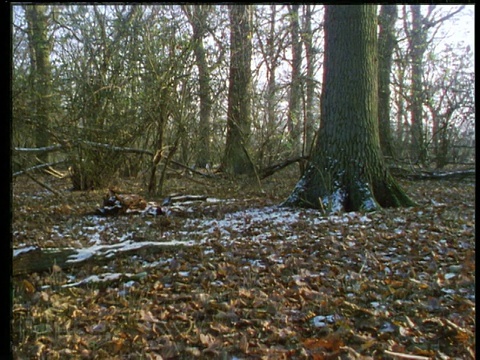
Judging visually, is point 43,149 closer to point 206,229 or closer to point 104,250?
point 104,250

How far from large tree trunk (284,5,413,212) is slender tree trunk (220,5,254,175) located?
224 cm

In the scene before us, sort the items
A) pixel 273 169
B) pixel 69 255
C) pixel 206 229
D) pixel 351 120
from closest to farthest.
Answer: pixel 69 255 < pixel 206 229 < pixel 351 120 < pixel 273 169

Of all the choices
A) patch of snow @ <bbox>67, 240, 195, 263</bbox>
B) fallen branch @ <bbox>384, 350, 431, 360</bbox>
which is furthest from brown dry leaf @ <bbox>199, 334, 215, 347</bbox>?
patch of snow @ <bbox>67, 240, 195, 263</bbox>

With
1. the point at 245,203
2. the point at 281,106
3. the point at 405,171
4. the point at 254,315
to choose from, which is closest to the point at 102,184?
the point at 245,203

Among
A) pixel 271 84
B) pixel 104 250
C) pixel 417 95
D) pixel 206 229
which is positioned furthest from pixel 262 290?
pixel 417 95

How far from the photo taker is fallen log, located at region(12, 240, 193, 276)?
269cm

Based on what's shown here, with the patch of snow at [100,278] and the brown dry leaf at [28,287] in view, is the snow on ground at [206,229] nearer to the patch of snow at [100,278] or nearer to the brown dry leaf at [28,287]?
the patch of snow at [100,278]

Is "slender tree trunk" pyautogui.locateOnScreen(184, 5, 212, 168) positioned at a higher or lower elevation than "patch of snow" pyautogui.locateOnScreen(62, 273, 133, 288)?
higher

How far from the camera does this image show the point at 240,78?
7.12 metres

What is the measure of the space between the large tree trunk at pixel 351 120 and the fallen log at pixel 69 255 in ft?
7.79

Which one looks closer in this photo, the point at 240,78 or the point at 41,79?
the point at 41,79

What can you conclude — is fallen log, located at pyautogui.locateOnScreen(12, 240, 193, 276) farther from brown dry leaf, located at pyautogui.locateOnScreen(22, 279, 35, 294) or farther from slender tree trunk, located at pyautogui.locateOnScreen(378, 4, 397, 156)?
slender tree trunk, located at pyautogui.locateOnScreen(378, 4, 397, 156)

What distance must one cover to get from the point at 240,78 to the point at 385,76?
10.3 ft

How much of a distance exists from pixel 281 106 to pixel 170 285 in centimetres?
558
